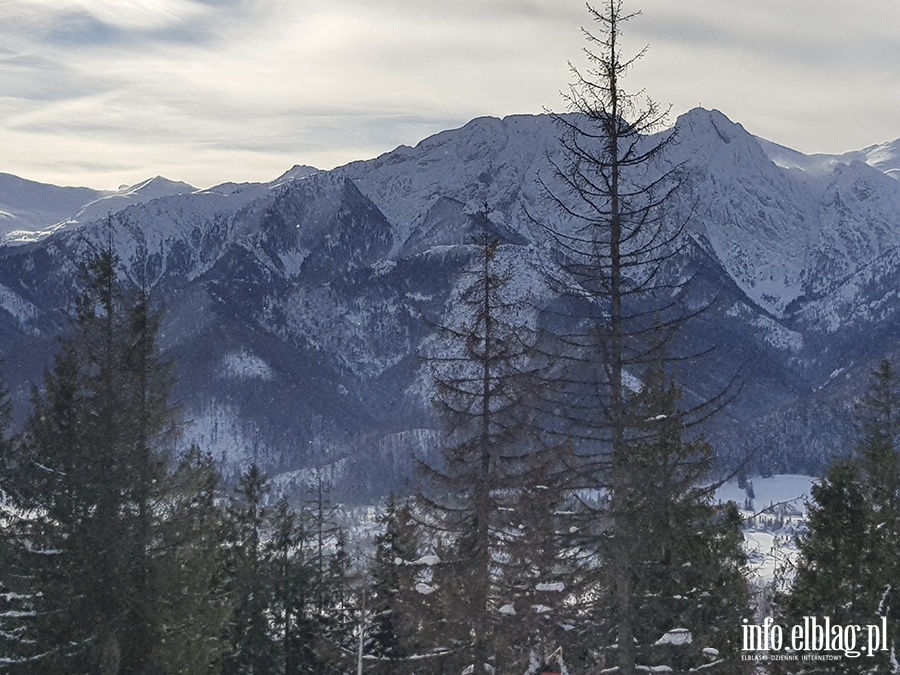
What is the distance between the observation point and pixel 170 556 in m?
32.9

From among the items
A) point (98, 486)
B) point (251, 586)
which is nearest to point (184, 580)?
point (98, 486)

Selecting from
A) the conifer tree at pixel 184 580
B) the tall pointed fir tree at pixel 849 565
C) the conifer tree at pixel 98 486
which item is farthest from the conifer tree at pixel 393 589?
the tall pointed fir tree at pixel 849 565

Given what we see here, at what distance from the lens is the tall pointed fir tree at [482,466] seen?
27.9m

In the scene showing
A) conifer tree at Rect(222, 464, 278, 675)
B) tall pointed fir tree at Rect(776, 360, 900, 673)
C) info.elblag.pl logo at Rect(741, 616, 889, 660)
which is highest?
tall pointed fir tree at Rect(776, 360, 900, 673)

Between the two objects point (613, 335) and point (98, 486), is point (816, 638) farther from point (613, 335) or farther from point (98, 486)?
point (98, 486)

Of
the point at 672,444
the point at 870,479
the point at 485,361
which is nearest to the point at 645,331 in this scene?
the point at 672,444

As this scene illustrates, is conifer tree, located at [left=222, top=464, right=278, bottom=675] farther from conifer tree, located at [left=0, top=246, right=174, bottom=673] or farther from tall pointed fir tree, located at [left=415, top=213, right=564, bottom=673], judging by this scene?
tall pointed fir tree, located at [left=415, top=213, right=564, bottom=673]

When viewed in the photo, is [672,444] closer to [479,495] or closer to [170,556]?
[479,495]

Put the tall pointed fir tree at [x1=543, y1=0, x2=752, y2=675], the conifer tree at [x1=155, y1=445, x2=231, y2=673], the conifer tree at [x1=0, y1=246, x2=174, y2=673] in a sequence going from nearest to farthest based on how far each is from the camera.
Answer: the tall pointed fir tree at [x1=543, y1=0, x2=752, y2=675], the conifer tree at [x1=0, y1=246, x2=174, y2=673], the conifer tree at [x1=155, y1=445, x2=231, y2=673]

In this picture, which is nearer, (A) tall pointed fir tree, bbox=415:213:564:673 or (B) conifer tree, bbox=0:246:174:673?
(A) tall pointed fir tree, bbox=415:213:564:673

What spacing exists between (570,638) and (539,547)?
2.84m

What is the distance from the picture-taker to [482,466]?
2833 cm

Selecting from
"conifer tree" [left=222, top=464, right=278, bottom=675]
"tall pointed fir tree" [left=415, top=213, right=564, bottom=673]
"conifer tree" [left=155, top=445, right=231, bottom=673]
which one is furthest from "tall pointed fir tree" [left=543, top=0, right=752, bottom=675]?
"conifer tree" [left=222, top=464, right=278, bottom=675]

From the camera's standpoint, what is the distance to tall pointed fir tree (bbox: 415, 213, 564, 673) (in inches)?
1098
